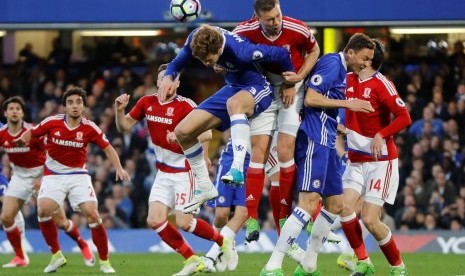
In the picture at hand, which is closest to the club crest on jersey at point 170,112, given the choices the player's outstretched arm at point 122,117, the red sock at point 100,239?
the player's outstretched arm at point 122,117

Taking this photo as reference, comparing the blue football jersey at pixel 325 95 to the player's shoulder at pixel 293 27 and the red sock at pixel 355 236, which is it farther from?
the red sock at pixel 355 236

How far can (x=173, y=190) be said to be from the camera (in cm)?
1334

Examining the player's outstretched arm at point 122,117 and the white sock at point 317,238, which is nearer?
the white sock at point 317,238

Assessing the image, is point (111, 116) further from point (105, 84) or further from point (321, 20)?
point (321, 20)

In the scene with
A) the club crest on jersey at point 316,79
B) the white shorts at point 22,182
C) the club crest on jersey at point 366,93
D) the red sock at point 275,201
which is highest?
the club crest on jersey at point 316,79

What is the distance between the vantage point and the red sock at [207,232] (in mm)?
12742

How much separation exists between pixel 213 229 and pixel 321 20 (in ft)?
24.6

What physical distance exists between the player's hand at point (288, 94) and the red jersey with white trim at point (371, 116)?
130 centimetres

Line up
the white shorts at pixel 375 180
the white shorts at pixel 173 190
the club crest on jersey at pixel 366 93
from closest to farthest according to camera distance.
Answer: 1. the white shorts at pixel 375 180
2. the club crest on jersey at pixel 366 93
3. the white shorts at pixel 173 190

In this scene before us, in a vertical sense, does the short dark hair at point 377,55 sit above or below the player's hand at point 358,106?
above

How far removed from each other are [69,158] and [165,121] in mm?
1581

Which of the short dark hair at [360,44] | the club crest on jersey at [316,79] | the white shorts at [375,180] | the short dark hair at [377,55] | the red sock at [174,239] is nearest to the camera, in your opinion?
the club crest on jersey at [316,79]

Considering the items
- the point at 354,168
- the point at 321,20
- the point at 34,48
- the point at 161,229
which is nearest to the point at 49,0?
the point at 34,48

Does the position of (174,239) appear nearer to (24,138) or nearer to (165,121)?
(165,121)
